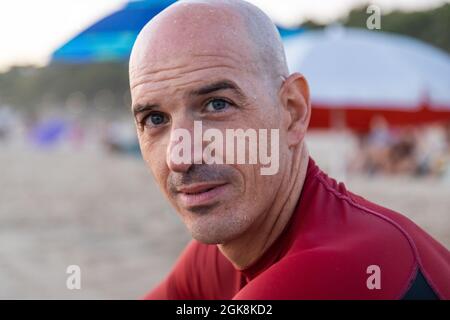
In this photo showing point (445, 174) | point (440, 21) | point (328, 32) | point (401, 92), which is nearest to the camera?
point (401, 92)

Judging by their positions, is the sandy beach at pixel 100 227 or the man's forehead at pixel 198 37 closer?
the man's forehead at pixel 198 37

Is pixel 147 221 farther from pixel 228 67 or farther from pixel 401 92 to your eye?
pixel 228 67

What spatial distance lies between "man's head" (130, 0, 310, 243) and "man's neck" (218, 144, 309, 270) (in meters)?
0.04

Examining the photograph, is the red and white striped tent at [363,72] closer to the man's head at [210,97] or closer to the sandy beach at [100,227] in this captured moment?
the sandy beach at [100,227]

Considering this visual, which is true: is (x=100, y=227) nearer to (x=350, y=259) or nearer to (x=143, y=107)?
(x=143, y=107)

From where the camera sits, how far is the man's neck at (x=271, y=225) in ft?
5.36

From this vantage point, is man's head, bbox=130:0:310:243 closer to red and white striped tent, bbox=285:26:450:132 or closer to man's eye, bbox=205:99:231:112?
man's eye, bbox=205:99:231:112

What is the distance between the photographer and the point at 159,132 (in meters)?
1.57

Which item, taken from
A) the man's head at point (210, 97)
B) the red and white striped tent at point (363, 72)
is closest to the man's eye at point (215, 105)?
the man's head at point (210, 97)

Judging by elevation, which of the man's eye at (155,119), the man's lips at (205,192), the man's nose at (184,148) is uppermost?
the man's eye at (155,119)

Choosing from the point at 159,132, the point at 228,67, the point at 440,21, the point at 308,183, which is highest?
the point at 440,21
